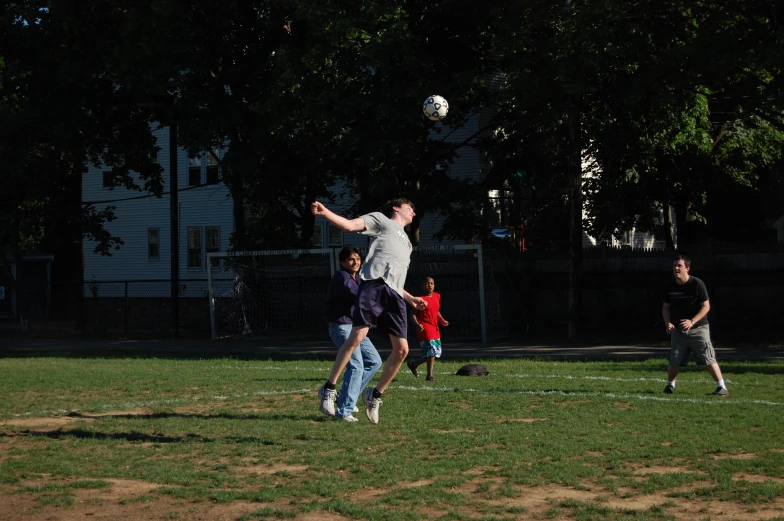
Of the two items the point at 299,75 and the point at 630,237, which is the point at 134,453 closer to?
the point at 299,75

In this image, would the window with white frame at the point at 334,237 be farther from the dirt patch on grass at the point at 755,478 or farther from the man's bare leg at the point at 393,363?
the dirt patch on grass at the point at 755,478

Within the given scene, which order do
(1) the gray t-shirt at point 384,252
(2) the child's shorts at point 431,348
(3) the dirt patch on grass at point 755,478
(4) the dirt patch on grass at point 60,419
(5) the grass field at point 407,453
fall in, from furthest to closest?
1. (2) the child's shorts at point 431,348
2. (4) the dirt patch on grass at point 60,419
3. (1) the gray t-shirt at point 384,252
4. (3) the dirt patch on grass at point 755,478
5. (5) the grass field at point 407,453

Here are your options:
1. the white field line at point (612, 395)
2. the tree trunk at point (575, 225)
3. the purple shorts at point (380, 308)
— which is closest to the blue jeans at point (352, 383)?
the purple shorts at point (380, 308)

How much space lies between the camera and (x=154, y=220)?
47438 mm

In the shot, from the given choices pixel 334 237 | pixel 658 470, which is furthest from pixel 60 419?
pixel 334 237

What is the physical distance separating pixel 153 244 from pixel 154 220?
117 cm

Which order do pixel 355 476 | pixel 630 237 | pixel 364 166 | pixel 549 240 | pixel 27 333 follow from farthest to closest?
1. pixel 630 237
2. pixel 27 333
3. pixel 549 240
4. pixel 364 166
5. pixel 355 476

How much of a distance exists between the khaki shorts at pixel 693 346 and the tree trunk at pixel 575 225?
14234mm

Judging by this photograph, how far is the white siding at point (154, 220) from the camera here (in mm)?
45438

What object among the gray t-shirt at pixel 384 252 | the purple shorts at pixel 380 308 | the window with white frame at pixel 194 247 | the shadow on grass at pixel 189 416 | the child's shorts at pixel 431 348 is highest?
the window with white frame at pixel 194 247

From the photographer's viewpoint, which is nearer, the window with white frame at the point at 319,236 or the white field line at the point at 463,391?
the white field line at the point at 463,391

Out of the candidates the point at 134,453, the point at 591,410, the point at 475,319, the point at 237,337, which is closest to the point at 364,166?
the point at 475,319

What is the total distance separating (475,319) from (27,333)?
17.5m

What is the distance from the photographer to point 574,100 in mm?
24969
